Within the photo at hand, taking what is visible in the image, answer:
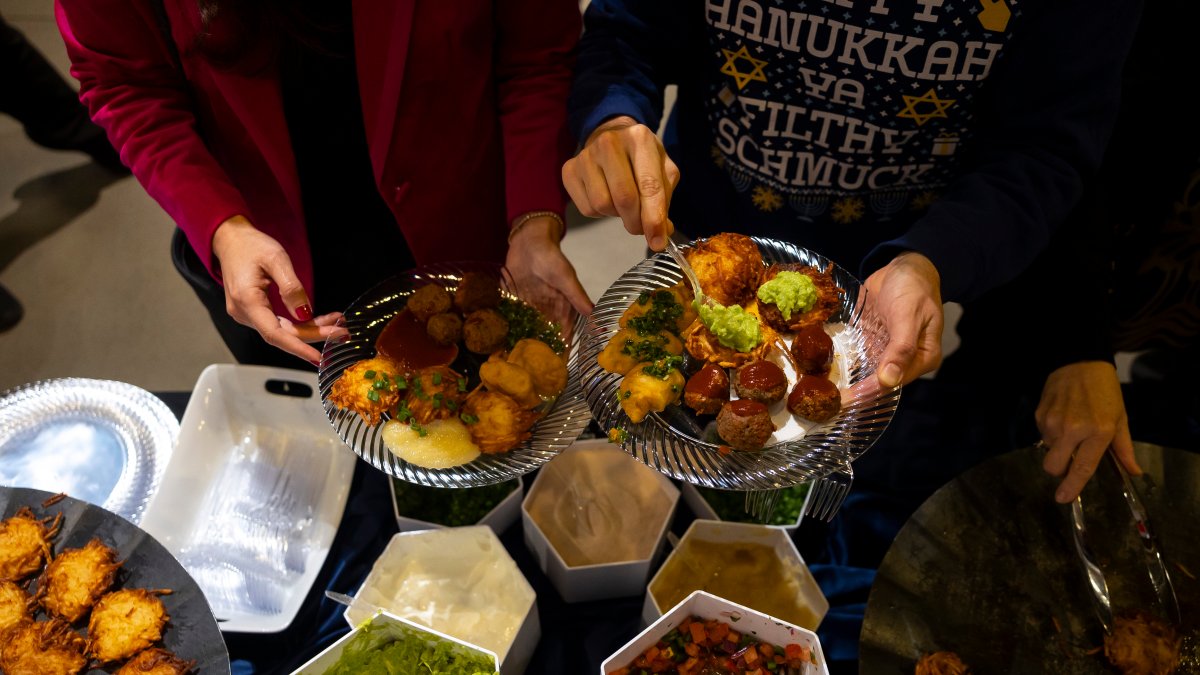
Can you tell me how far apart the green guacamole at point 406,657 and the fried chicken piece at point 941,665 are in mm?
928

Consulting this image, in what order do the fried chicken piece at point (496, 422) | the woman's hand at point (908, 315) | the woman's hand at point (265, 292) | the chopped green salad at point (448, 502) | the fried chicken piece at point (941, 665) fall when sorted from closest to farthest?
the woman's hand at point (908, 315)
the fried chicken piece at point (941, 665)
the fried chicken piece at point (496, 422)
the woman's hand at point (265, 292)
the chopped green salad at point (448, 502)

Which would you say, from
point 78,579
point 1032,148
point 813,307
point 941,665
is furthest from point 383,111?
point 941,665

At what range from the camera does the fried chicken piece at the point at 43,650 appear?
1.63 meters

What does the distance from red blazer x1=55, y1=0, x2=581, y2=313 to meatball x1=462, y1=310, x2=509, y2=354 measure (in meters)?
0.38

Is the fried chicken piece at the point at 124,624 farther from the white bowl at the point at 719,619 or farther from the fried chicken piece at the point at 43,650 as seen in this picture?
the white bowl at the point at 719,619

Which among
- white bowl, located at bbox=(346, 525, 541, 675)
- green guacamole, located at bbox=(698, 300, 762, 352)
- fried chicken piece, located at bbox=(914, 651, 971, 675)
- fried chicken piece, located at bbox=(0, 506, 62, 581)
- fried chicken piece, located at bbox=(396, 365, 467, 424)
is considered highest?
green guacamole, located at bbox=(698, 300, 762, 352)

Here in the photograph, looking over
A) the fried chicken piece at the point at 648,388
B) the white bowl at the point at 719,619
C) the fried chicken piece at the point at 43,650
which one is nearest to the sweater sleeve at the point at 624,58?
the fried chicken piece at the point at 648,388

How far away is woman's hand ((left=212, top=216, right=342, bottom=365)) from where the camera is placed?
184 cm

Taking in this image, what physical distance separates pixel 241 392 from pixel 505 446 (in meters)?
0.96

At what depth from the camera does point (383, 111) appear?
196cm

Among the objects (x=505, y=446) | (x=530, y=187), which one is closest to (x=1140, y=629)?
(x=505, y=446)

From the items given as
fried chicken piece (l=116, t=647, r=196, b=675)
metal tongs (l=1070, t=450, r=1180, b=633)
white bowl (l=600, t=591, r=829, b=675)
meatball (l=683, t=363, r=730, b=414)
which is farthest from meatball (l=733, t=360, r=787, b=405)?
fried chicken piece (l=116, t=647, r=196, b=675)

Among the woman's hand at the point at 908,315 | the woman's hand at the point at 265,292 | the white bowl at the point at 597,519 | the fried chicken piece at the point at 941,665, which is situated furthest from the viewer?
the white bowl at the point at 597,519

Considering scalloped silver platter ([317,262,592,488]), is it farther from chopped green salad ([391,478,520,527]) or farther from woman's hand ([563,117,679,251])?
woman's hand ([563,117,679,251])
